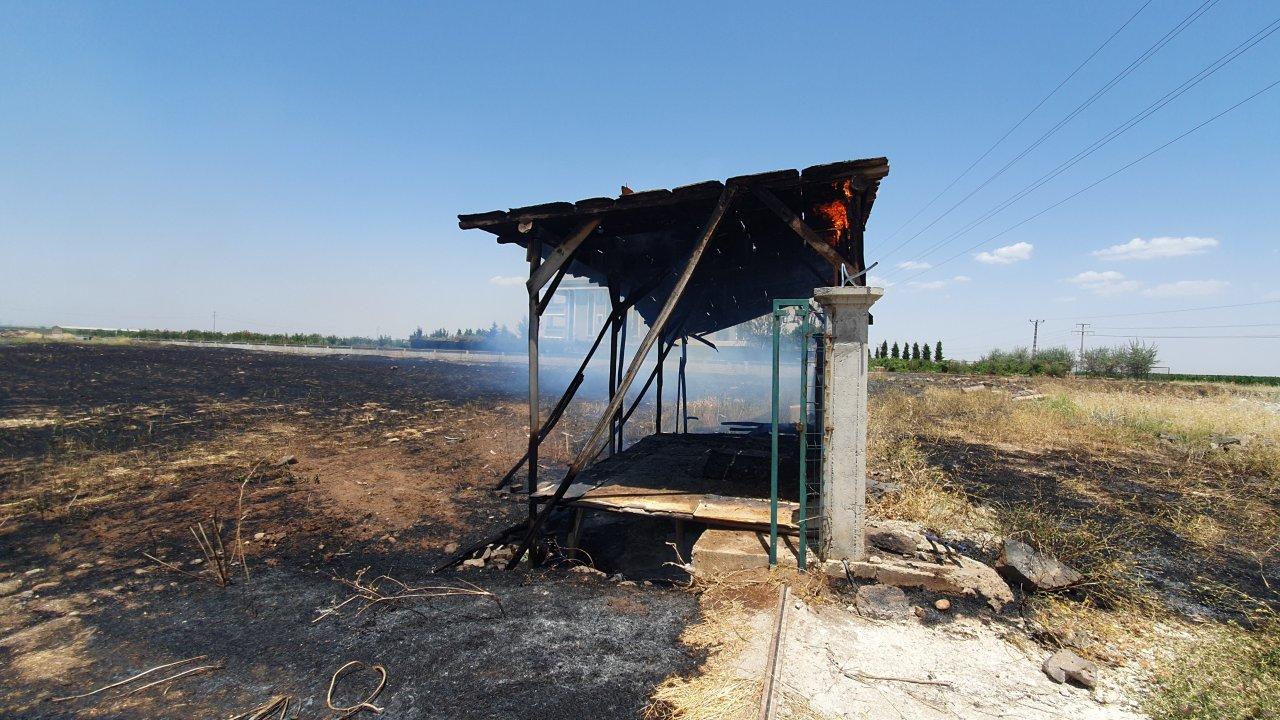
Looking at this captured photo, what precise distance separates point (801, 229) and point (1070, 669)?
3924 millimetres

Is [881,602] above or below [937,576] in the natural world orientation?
below

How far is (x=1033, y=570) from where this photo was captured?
461cm

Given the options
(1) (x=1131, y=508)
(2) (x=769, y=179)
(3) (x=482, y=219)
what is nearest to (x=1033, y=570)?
(2) (x=769, y=179)

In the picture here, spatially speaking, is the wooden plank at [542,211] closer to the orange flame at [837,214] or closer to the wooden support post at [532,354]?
the wooden support post at [532,354]

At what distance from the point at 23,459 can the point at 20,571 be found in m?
6.27

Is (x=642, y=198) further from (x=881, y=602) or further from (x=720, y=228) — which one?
(x=881, y=602)

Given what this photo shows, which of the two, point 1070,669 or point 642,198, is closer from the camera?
point 1070,669

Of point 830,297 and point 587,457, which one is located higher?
point 830,297

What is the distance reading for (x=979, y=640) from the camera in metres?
3.78

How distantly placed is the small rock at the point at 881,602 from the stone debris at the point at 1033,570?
48.5 inches

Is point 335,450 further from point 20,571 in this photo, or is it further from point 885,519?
point 885,519

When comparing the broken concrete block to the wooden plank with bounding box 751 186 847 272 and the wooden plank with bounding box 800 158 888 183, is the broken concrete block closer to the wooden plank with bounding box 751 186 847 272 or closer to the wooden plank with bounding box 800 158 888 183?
the wooden plank with bounding box 751 186 847 272

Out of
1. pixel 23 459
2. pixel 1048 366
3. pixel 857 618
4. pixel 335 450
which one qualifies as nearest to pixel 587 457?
pixel 857 618

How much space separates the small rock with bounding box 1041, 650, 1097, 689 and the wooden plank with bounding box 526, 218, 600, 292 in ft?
18.0
